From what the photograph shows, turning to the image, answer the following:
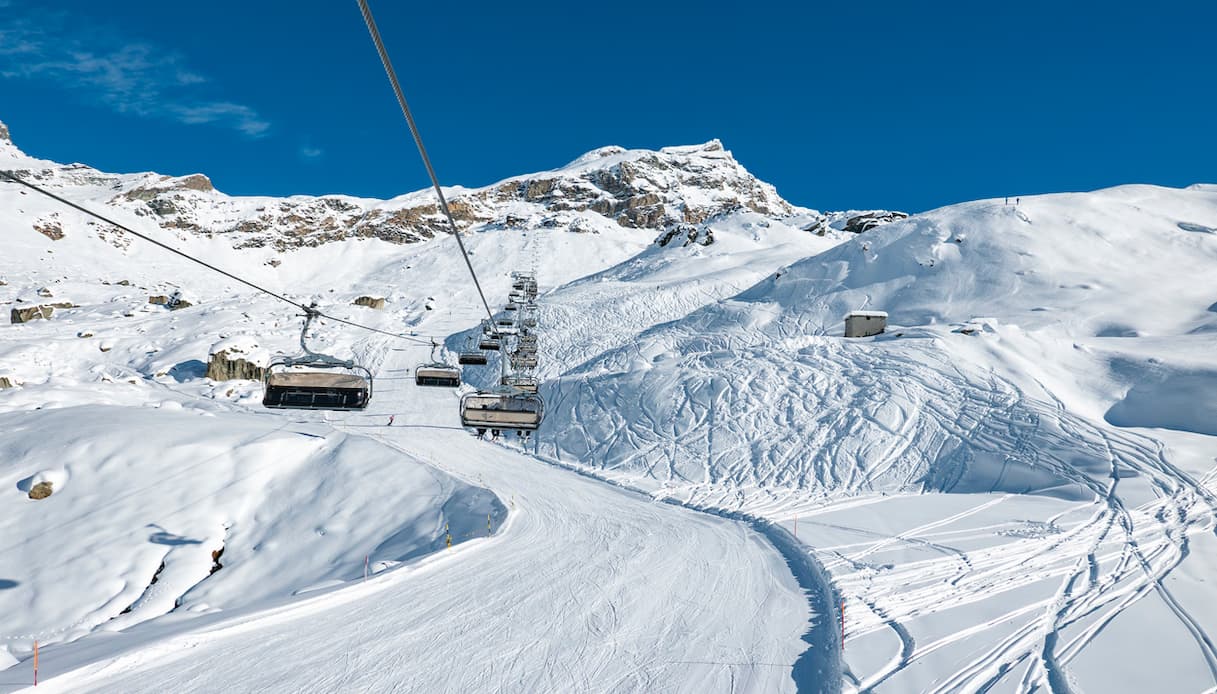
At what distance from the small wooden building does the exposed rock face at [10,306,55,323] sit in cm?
6986

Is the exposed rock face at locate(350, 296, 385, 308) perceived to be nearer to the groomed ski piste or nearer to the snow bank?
the groomed ski piste

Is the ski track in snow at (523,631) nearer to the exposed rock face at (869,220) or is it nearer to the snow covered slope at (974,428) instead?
the snow covered slope at (974,428)

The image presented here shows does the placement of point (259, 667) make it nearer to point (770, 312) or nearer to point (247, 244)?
point (770, 312)

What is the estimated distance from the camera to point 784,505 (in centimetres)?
2022

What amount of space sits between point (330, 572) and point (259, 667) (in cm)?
1008


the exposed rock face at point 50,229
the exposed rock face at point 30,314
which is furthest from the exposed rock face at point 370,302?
the exposed rock face at point 50,229

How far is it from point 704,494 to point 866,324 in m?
19.2

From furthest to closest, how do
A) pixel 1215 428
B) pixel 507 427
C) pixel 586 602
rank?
pixel 1215 428 → pixel 507 427 → pixel 586 602

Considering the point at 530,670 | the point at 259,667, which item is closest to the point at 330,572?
the point at 259,667

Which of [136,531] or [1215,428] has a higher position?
[1215,428]

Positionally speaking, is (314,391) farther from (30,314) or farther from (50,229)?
(50,229)

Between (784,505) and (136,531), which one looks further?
(784,505)

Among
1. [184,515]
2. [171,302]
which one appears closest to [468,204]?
[171,302]

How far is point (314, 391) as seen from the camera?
42.1 feet
